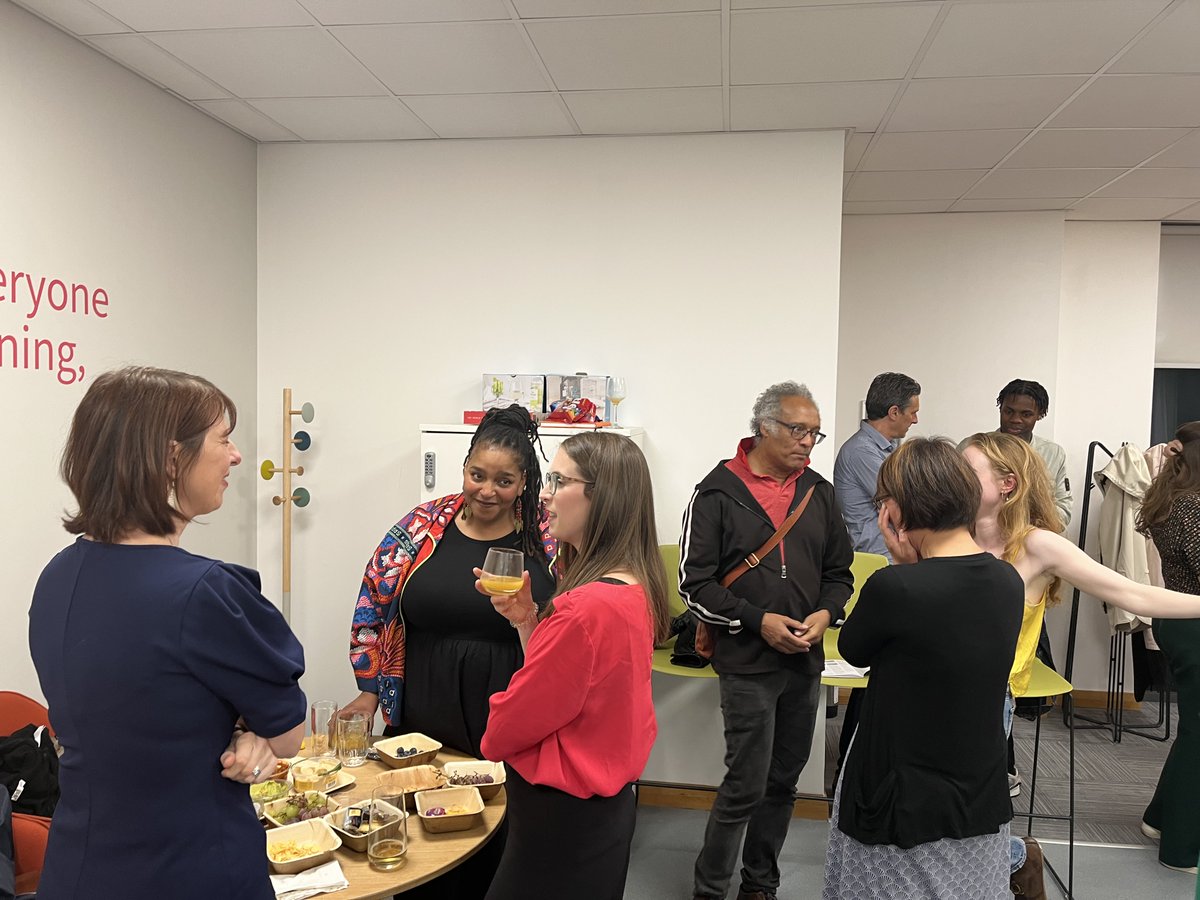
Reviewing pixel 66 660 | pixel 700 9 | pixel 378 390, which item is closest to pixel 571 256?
pixel 378 390

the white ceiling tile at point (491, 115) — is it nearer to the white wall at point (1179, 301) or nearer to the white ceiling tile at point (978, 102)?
the white ceiling tile at point (978, 102)

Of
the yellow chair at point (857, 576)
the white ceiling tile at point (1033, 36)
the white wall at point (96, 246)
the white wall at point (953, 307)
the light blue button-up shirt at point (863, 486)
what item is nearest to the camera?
the white ceiling tile at point (1033, 36)

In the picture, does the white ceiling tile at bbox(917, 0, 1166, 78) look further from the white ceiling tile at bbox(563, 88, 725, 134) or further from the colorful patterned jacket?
the colorful patterned jacket

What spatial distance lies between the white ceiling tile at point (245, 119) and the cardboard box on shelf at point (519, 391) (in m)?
1.45

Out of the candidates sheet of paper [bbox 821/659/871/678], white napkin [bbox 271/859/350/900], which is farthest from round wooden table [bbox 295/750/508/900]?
sheet of paper [bbox 821/659/871/678]

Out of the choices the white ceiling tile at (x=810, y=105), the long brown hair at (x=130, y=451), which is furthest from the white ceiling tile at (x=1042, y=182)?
the long brown hair at (x=130, y=451)

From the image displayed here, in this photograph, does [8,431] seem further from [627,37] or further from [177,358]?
[627,37]

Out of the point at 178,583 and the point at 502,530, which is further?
the point at 502,530

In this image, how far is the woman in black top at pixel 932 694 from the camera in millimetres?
1765

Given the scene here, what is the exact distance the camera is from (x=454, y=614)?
7.70ft

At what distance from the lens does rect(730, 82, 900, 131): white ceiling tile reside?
3.25 metres

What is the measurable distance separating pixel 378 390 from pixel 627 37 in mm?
1982

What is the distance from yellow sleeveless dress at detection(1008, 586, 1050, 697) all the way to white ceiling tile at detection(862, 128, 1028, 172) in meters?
2.23

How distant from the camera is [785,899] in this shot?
3098mm
